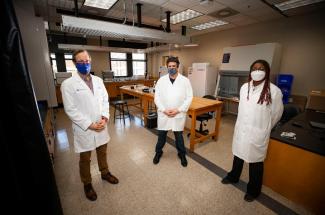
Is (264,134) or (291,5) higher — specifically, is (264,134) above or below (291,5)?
below

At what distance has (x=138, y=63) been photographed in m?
9.58

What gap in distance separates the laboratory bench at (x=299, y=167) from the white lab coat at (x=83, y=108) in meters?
2.06

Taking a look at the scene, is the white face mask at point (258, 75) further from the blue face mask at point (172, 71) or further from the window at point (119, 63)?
the window at point (119, 63)

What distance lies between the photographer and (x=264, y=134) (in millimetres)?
1639

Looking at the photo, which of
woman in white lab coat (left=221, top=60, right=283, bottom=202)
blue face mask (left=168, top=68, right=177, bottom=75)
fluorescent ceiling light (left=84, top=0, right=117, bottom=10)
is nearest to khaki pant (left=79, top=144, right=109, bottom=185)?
blue face mask (left=168, top=68, right=177, bottom=75)

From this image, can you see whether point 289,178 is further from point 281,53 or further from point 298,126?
point 281,53

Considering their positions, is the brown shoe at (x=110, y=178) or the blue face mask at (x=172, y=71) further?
the blue face mask at (x=172, y=71)

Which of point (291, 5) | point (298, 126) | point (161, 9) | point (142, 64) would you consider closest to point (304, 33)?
point (291, 5)

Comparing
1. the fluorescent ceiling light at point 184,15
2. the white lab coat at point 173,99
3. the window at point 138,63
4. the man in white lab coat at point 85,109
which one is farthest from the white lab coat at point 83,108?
the window at point 138,63

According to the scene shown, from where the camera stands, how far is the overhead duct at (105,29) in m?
2.59

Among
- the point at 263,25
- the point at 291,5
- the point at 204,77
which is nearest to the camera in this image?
the point at 291,5

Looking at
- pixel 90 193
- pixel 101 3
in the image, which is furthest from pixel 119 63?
pixel 90 193

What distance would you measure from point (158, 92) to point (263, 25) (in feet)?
14.0

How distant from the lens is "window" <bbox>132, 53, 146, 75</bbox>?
30.6 feet
